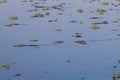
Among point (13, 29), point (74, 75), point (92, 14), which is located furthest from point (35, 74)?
point (92, 14)

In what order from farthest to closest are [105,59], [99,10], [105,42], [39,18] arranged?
[99,10]
[39,18]
[105,42]
[105,59]

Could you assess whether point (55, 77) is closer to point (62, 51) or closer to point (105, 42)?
point (62, 51)

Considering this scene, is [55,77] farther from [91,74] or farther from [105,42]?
[105,42]

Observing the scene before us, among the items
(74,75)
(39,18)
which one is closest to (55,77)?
(74,75)

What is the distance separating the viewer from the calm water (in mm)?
13969

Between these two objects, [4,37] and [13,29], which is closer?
[4,37]

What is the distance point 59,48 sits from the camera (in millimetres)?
17328

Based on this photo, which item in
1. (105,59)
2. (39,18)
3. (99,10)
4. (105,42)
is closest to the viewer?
(105,59)

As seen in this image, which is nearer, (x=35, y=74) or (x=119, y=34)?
(x=35, y=74)

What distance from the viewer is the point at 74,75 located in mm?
13719

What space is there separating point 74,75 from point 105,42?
503cm

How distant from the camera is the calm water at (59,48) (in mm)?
13969

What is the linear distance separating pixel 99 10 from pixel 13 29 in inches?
332

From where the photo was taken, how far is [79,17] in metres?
24.9
